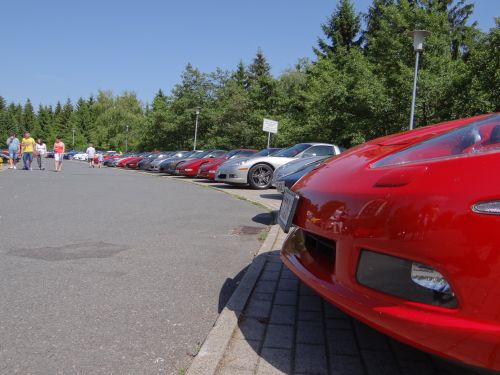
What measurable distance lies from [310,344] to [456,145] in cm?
127

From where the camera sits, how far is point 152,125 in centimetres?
5400

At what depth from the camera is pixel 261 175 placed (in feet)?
38.9

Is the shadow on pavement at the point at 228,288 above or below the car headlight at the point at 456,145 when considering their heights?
below

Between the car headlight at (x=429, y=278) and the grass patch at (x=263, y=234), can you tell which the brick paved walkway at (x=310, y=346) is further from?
the grass patch at (x=263, y=234)

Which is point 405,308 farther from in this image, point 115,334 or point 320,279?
point 115,334

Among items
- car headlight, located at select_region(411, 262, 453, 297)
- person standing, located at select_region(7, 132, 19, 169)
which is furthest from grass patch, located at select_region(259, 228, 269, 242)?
person standing, located at select_region(7, 132, 19, 169)

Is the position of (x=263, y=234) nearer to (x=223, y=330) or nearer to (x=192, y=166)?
(x=223, y=330)

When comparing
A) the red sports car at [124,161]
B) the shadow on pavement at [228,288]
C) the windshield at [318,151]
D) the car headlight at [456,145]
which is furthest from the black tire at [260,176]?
the red sports car at [124,161]

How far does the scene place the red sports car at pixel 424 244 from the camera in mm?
1572

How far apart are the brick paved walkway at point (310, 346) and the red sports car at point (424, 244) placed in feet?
1.18

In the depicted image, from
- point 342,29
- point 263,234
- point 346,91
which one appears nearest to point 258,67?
point 342,29

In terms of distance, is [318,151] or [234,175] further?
[234,175]

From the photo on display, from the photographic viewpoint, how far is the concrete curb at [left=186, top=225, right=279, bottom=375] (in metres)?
2.08

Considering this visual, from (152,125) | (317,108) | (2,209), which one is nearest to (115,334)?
(2,209)
